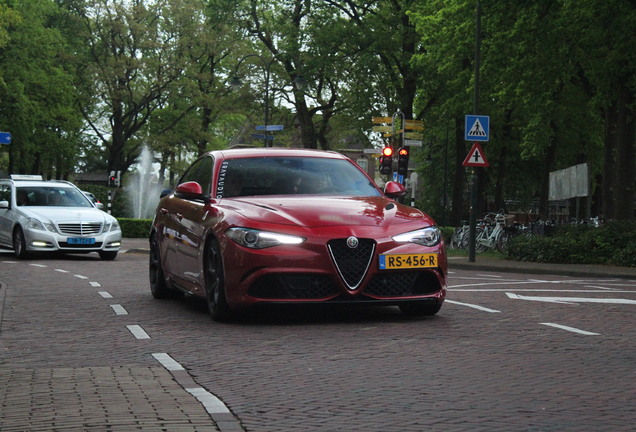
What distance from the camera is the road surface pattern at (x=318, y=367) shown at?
5703mm

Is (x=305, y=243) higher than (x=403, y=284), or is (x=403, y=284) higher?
(x=305, y=243)

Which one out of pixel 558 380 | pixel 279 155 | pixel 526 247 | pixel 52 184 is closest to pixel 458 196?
pixel 526 247

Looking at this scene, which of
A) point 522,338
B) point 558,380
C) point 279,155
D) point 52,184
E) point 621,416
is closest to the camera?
point 621,416

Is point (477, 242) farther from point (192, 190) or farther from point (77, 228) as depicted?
point (192, 190)

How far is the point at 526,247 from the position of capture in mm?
25797

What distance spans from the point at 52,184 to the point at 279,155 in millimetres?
13832

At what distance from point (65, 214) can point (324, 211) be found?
13583 millimetres

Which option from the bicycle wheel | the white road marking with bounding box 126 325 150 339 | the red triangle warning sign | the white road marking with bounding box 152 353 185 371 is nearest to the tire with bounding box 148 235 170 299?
the white road marking with bounding box 126 325 150 339

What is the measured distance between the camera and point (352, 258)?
382 inches

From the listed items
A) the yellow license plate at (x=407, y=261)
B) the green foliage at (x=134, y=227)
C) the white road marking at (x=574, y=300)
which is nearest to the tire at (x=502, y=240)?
→ the green foliage at (x=134, y=227)

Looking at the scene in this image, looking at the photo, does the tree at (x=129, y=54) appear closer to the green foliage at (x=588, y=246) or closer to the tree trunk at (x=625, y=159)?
the tree trunk at (x=625, y=159)

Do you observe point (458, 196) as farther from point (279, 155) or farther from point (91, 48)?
point (279, 155)

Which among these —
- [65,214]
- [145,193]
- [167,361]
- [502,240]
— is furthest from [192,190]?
[145,193]

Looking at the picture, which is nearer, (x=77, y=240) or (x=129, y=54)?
(x=77, y=240)
